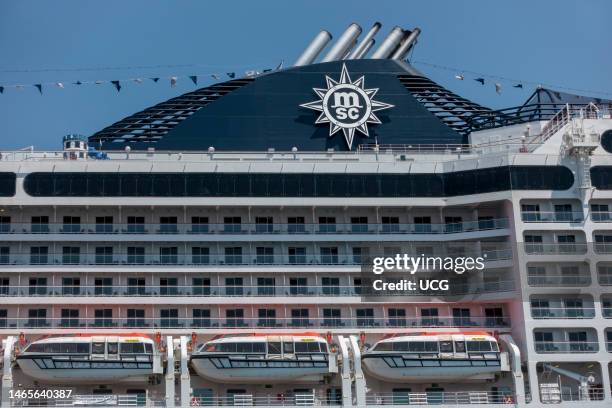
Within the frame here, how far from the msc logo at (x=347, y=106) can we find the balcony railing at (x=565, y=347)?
656 inches

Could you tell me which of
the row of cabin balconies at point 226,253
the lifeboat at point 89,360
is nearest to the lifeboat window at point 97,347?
the lifeboat at point 89,360

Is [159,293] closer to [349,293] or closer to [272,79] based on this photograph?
[349,293]

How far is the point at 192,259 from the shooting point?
6066 centimetres

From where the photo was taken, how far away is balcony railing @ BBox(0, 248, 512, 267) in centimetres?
5953

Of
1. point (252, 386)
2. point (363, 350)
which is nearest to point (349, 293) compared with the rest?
point (363, 350)

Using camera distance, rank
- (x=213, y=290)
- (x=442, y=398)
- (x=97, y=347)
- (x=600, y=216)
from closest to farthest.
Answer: (x=97, y=347), (x=442, y=398), (x=213, y=290), (x=600, y=216)

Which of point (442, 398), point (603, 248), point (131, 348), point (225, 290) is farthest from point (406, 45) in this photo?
point (131, 348)

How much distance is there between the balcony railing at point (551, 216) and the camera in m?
61.2

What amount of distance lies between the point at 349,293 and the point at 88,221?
1522cm

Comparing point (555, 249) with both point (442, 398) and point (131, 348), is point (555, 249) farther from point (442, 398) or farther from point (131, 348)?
point (131, 348)

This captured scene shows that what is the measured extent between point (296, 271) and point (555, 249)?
568 inches

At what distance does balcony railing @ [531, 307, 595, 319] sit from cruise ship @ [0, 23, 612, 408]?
12cm

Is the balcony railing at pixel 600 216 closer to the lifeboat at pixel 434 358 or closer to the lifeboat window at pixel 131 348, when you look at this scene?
the lifeboat at pixel 434 358

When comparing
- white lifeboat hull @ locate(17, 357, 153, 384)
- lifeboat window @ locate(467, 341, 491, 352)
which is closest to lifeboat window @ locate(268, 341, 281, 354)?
white lifeboat hull @ locate(17, 357, 153, 384)
